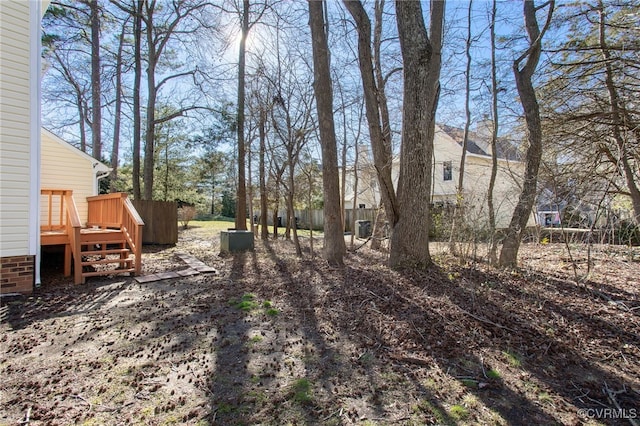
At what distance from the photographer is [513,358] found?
8.66 ft

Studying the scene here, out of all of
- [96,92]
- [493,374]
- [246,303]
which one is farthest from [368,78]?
[96,92]

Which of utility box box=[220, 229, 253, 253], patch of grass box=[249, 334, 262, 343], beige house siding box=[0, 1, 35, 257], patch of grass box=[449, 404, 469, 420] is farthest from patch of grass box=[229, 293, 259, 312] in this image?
utility box box=[220, 229, 253, 253]

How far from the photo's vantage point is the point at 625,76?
5.87m

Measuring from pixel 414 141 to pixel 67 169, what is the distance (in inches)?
369

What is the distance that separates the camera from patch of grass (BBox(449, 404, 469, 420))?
1983mm

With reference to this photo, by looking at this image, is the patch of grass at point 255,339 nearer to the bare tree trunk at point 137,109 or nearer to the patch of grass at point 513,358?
the patch of grass at point 513,358

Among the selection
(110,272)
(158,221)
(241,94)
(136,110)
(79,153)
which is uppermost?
(241,94)

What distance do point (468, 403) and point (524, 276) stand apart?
3434mm

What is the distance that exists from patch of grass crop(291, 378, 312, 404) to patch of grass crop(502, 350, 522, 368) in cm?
158

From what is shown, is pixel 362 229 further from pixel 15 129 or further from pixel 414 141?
pixel 15 129

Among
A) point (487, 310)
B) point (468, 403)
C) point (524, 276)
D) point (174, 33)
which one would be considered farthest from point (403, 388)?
point (174, 33)

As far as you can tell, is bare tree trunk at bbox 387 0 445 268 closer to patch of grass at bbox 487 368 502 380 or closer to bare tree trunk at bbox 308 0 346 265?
bare tree trunk at bbox 308 0 346 265

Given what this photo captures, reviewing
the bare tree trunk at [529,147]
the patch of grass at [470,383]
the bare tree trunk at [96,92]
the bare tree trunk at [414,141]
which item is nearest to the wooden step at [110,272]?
the bare tree trunk at [414,141]

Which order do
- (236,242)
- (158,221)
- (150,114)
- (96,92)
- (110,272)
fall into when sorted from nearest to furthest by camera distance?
(110,272), (236,242), (158,221), (150,114), (96,92)
